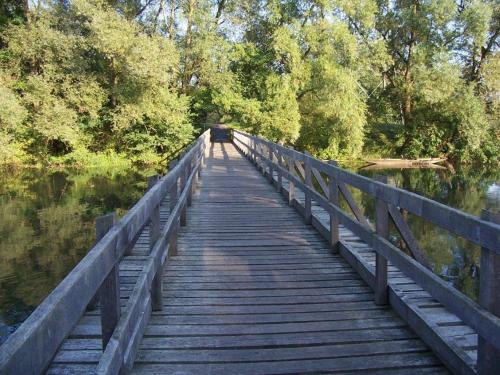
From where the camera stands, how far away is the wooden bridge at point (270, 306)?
2.32 metres

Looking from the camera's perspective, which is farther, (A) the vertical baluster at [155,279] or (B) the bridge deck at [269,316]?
(A) the vertical baluster at [155,279]

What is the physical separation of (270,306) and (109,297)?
1978 millimetres

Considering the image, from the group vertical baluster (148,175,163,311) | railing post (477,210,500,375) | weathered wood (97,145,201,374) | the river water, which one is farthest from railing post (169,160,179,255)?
railing post (477,210,500,375)

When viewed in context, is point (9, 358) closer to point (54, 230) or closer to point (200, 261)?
point (200, 261)

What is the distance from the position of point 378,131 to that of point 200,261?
33.2 meters

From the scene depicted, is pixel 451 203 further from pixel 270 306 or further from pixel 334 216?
pixel 270 306

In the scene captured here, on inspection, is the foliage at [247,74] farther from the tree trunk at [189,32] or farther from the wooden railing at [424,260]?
the wooden railing at [424,260]

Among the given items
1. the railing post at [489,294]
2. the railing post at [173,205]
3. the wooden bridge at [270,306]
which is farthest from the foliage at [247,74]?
the railing post at [489,294]

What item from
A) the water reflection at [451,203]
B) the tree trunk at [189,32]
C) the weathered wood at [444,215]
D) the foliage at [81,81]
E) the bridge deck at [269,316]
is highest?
the tree trunk at [189,32]

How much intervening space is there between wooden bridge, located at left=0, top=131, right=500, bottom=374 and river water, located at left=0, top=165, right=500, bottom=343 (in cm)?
113

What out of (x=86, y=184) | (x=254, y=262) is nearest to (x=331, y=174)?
(x=254, y=262)

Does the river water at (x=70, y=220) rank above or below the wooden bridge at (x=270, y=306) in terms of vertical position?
below

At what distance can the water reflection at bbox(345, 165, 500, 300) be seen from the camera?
10.1 metres

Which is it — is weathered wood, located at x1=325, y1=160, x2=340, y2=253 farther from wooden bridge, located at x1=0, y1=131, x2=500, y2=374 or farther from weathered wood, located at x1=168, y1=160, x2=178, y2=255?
weathered wood, located at x1=168, y1=160, x2=178, y2=255
